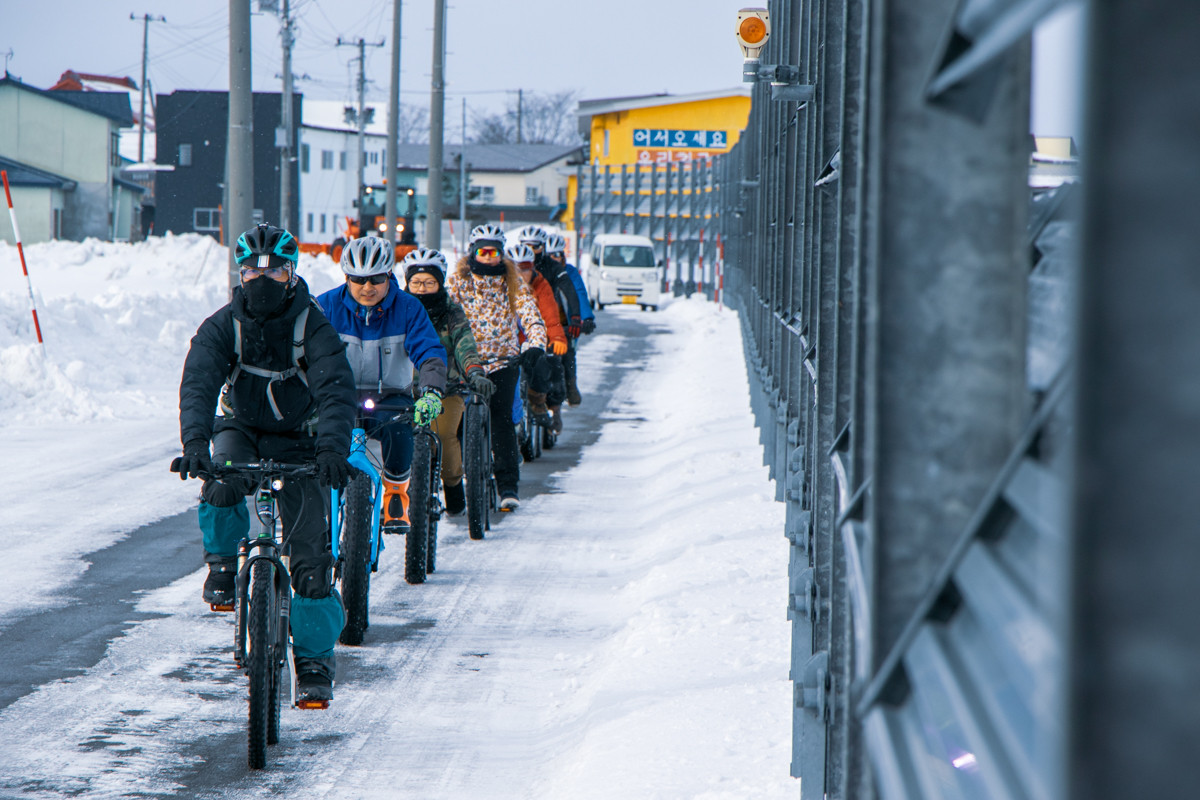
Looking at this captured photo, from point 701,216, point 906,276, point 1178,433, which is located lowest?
point 1178,433

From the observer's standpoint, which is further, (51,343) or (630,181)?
(630,181)

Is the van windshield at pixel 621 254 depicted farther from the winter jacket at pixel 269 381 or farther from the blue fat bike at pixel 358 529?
the winter jacket at pixel 269 381

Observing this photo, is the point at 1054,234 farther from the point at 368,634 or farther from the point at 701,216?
the point at 701,216

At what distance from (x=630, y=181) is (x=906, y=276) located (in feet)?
156

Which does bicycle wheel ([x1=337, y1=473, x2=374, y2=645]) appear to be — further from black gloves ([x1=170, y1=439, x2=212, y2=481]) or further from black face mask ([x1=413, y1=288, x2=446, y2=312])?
black face mask ([x1=413, y1=288, x2=446, y2=312])

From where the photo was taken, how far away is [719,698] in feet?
17.9

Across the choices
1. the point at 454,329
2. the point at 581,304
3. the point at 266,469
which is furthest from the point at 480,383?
the point at 581,304

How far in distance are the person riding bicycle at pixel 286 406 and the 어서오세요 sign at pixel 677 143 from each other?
5002 cm

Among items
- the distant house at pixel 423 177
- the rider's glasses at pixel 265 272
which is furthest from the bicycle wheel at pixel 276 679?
the distant house at pixel 423 177

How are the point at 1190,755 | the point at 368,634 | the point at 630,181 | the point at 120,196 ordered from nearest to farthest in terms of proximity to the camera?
1. the point at 1190,755
2. the point at 368,634
3. the point at 630,181
4. the point at 120,196

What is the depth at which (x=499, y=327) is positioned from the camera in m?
10.4

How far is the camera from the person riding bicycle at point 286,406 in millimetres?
5438

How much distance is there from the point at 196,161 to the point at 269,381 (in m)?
76.0

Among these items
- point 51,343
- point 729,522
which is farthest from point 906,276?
point 51,343
